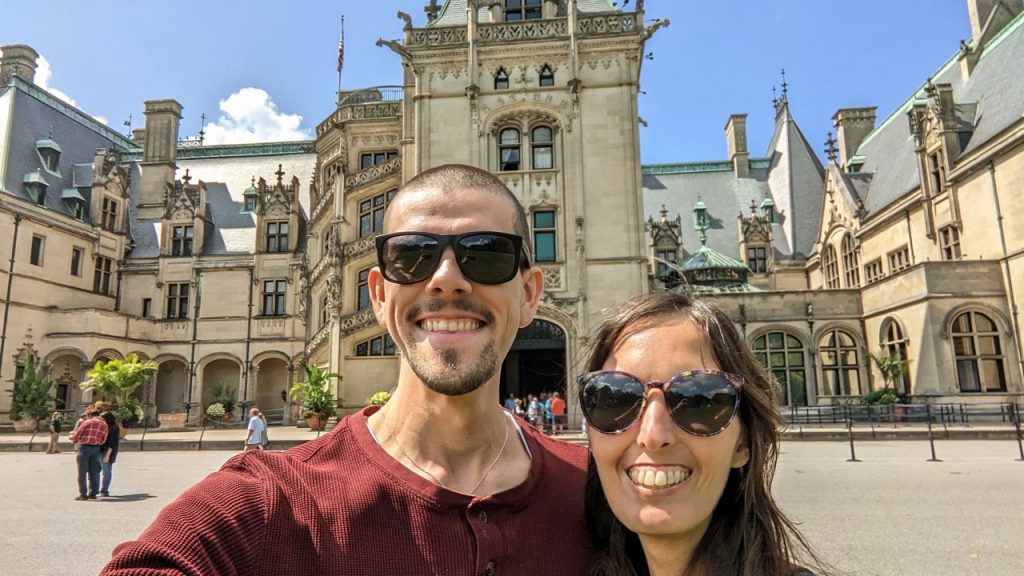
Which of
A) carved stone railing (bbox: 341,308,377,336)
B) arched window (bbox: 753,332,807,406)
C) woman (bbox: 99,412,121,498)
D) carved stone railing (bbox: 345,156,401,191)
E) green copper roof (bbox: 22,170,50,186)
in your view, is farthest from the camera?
green copper roof (bbox: 22,170,50,186)

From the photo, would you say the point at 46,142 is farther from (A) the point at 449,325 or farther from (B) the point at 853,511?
(A) the point at 449,325

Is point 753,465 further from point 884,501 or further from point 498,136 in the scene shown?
point 498,136

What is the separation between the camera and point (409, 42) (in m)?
23.7

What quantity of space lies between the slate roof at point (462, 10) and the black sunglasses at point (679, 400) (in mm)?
25275

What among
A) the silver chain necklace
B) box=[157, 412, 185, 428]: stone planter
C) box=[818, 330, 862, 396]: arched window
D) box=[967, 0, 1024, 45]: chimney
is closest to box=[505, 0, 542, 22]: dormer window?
box=[818, 330, 862, 396]: arched window

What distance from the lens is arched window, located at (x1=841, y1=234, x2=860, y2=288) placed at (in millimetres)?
34094

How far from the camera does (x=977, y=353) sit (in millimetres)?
23422

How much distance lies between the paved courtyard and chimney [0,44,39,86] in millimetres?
33939

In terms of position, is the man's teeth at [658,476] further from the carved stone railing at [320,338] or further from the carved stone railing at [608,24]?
the carved stone railing at [320,338]

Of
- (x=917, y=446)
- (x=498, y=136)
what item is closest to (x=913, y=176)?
(x=917, y=446)

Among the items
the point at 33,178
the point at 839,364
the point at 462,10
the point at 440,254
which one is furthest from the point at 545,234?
the point at 33,178

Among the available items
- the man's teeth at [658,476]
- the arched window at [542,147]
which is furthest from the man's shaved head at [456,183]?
the arched window at [542,147]

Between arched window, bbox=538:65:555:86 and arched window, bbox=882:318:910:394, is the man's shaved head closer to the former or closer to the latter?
arched window, bbox=538:65:555:86

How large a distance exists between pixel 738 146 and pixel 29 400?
44.7 metres
